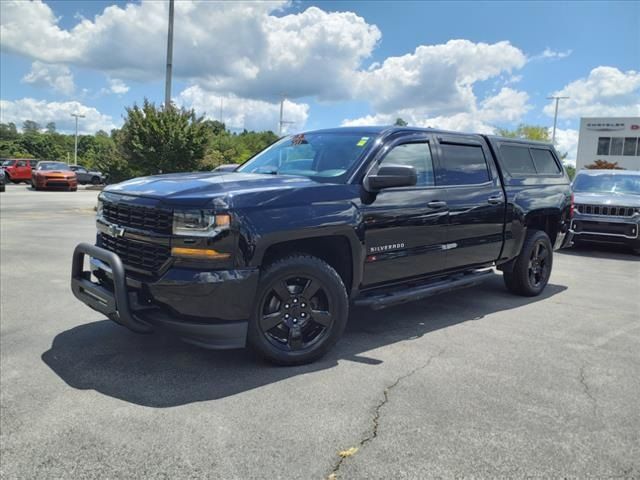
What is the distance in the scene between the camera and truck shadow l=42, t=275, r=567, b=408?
11.7ft

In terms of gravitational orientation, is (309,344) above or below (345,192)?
below

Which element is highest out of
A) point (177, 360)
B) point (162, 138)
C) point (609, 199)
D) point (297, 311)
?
point (162, 138)

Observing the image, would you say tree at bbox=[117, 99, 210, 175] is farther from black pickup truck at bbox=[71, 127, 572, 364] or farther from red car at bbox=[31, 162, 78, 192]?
black pickup truck at bbox=[71, 127, 572, 364]

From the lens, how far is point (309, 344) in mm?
3969

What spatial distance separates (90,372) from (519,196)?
4.58 m

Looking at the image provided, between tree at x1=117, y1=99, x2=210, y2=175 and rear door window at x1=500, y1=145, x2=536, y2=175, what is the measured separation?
50.1 ft

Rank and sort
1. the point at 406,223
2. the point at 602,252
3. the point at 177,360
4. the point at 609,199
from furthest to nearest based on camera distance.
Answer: the point at 602,252 → the point at 609,199 → the point at 406,223 → the point at 177,360

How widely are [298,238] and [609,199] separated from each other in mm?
8687

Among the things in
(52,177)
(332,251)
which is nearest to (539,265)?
(332,251)

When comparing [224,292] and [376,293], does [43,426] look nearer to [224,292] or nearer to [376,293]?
[224,292]

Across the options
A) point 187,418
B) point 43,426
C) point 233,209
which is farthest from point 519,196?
point 43,426

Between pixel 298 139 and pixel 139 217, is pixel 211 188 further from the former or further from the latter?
pixel 298 139

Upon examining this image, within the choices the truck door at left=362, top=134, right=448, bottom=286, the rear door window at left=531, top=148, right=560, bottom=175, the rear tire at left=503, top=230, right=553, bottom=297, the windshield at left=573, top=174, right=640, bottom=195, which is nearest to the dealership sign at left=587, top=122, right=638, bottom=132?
the windshield at left=573, top=174, right=640, bottom=195

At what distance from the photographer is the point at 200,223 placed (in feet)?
11.4
